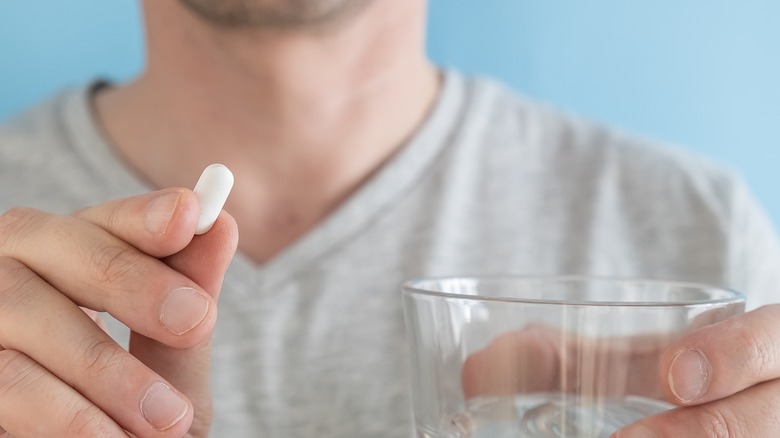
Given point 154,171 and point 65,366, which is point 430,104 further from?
point 65,366

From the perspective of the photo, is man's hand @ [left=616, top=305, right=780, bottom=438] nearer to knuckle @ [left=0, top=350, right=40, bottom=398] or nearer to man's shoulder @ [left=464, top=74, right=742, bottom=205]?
knuckle @ [left=0, top=350, right=40, bottom=398]

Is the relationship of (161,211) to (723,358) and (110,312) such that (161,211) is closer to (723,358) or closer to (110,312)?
(110,312)

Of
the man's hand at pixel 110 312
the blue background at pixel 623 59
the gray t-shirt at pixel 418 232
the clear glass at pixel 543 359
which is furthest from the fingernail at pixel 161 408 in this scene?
the blue background at pixel 623 59

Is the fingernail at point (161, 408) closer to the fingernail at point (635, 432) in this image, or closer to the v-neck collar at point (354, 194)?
the fingernail at point (635, 432)

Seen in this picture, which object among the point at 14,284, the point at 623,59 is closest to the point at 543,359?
the point at 14,284

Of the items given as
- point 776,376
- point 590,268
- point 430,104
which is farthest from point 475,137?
point 776,376
